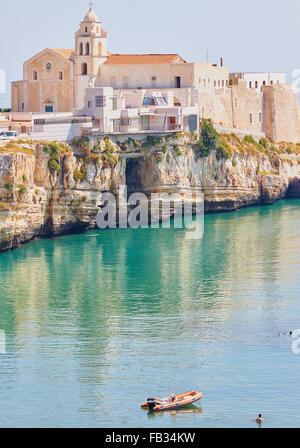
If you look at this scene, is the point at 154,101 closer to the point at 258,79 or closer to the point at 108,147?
the point at 108,147

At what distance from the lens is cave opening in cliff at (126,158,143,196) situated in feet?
285

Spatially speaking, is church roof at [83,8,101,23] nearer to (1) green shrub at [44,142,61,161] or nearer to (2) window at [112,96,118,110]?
(2) window at [112,96,118,110]

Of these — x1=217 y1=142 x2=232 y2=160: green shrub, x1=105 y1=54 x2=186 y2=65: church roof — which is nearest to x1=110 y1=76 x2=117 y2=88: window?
x1=105 y1=54 x2=186 y2=65: church roof

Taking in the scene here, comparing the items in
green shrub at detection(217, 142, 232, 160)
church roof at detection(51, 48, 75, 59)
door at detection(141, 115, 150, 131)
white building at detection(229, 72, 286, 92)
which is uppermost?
church roof at detection(51, 48, 75, 59)

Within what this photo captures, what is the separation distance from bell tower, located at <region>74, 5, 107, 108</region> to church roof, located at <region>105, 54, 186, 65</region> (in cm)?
151

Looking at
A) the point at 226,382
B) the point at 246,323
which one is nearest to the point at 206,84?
the point at 246,323

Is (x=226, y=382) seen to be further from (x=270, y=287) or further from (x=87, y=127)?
(x=87, y=127)

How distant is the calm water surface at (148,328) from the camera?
4412cm

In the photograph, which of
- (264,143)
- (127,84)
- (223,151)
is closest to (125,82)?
(127,84)

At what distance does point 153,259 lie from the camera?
72.8m

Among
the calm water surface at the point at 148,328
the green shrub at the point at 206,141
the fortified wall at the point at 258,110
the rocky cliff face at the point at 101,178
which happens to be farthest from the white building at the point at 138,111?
the calm water surface at the point at 148,328

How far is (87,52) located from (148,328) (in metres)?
41.4

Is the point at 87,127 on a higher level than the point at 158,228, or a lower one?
higher

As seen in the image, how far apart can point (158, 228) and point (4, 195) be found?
650 inches
